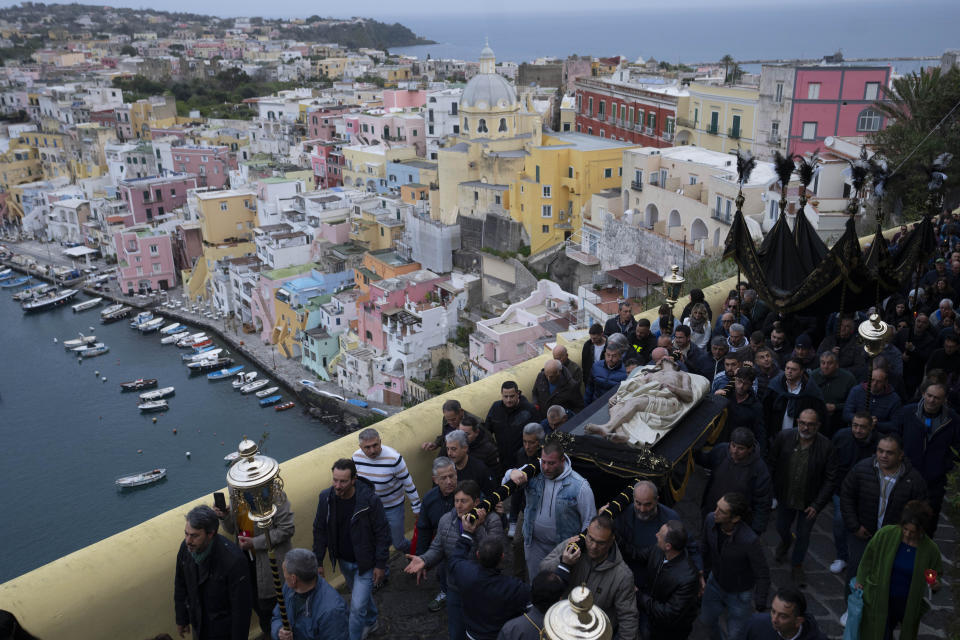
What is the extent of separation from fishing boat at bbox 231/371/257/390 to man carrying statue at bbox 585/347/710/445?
3080cm

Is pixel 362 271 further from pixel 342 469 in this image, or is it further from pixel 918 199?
pixel 342 469

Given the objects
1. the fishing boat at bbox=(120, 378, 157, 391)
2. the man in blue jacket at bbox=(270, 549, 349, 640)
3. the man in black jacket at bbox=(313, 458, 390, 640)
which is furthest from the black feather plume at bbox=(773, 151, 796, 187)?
the fishing boat at bbox=(120, 378, 157, 391)

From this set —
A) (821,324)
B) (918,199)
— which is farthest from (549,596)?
(918,199)

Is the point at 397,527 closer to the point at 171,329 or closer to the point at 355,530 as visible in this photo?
the point at 355,530

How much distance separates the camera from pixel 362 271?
111 feet

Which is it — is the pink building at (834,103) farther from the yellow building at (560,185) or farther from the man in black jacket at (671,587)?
the man in black jacket at (671,587)

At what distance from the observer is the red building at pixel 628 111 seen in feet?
101

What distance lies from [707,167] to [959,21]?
193902 millimetres

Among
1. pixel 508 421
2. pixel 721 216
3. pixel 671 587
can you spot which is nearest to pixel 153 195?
pixel 721 216

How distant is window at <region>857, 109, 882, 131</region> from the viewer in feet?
78.9

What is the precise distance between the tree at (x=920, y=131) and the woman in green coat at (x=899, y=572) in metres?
9.53

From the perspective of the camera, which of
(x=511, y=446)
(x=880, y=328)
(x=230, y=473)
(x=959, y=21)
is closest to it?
(x=230, y=473)

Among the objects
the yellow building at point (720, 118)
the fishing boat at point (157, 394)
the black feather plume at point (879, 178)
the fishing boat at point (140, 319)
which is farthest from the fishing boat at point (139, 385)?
the black feather plume at point (879, 178)

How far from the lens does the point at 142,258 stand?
4312cm
